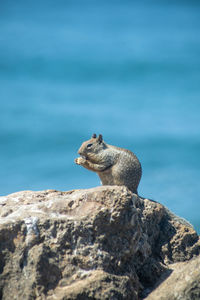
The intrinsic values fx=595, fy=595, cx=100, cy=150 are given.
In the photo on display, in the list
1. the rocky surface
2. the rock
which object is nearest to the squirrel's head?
the rocky surface

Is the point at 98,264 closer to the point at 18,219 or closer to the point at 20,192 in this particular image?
the point at 18,219

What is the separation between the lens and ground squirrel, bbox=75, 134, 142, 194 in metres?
12.2

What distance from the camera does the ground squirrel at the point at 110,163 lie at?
12.2 m

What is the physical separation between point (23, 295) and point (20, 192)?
278 cm

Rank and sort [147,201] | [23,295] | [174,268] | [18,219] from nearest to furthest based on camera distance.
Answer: [23,295]
[18,219]
[174,268]
[147,201]

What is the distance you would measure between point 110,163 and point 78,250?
118 inches

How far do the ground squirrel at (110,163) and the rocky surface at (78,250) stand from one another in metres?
1.36

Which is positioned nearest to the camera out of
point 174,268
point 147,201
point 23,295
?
point 23,295

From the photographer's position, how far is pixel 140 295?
10109mm

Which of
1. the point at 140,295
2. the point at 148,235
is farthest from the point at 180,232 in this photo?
the point at 140,295

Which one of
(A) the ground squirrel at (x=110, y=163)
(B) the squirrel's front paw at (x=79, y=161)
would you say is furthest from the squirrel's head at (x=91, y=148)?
(B) the squirrel's front paw at (x=79, y=161)

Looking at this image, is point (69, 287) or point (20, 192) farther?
point (20, 192)

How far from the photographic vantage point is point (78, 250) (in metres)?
9.73

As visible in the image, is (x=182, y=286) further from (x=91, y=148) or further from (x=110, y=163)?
(x=91, y=148)
